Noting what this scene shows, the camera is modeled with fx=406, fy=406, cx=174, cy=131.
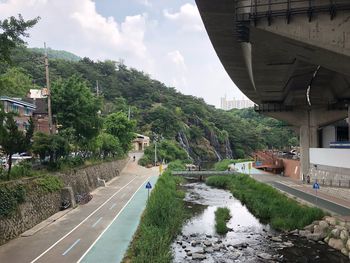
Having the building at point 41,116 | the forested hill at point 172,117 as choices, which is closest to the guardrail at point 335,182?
the building at point 41,116

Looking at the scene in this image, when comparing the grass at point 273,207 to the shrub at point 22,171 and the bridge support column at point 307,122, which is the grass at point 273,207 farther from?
the shrub at point 22,171

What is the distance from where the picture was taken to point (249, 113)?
18475cm

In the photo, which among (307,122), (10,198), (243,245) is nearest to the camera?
(10,198)

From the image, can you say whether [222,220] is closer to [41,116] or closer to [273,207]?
[273,207]

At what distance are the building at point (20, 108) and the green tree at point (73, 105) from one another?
566 centimetres

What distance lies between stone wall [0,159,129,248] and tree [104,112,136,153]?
22097 millimetres

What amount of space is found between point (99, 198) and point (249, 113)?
152 metres

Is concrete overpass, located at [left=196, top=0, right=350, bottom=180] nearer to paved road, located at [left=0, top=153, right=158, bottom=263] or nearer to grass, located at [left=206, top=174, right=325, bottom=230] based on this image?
grass, located at [left=206, top=174, right=325, bottom=230]

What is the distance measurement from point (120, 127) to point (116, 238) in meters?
44.8

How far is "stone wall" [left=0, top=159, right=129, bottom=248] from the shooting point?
22.9 m

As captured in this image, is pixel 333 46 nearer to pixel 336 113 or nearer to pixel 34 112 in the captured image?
pixel 336 113

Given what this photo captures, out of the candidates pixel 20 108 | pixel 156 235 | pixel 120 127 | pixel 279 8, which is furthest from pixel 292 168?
pixel 279 8

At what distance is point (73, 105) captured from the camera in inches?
1558

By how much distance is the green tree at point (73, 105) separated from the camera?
39.7m
